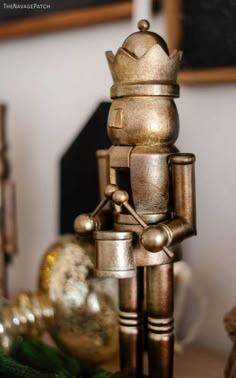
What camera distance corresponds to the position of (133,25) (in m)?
0.76

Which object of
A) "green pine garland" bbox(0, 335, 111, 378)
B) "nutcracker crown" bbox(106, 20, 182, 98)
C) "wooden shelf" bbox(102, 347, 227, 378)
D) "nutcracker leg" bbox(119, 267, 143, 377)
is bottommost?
"wooden shelf" bbox(102, 347, 227, 378)

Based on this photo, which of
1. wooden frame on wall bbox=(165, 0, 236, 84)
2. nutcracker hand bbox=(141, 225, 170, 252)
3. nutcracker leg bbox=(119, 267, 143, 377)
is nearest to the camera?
nutcracker hand bbox=(141, 225, 170, 252)

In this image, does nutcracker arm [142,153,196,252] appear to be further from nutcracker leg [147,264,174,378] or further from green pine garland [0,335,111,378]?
green pine garland [0,335,111,378]

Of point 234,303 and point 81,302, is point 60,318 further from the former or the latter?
point 234,303

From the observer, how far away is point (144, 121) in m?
0.52

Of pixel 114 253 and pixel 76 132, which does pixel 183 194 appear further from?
pixel 76 132

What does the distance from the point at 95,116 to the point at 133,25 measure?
0.13m

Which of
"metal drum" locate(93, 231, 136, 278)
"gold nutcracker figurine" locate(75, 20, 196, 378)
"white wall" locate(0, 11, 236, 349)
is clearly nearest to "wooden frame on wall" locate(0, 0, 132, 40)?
"white wall" locate(0, 11, 236, 349)

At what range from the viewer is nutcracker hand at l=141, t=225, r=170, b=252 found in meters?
0.47

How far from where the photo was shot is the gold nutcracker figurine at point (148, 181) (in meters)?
0.51

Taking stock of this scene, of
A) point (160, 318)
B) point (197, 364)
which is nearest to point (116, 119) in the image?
point (160, 318)

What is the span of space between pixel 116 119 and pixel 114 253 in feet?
0.42

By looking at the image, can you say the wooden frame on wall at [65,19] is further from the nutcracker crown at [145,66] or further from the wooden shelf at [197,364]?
the wooden shelf at [197,364]

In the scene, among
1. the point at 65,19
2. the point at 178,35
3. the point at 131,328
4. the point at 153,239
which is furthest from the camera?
the point at 65,19
